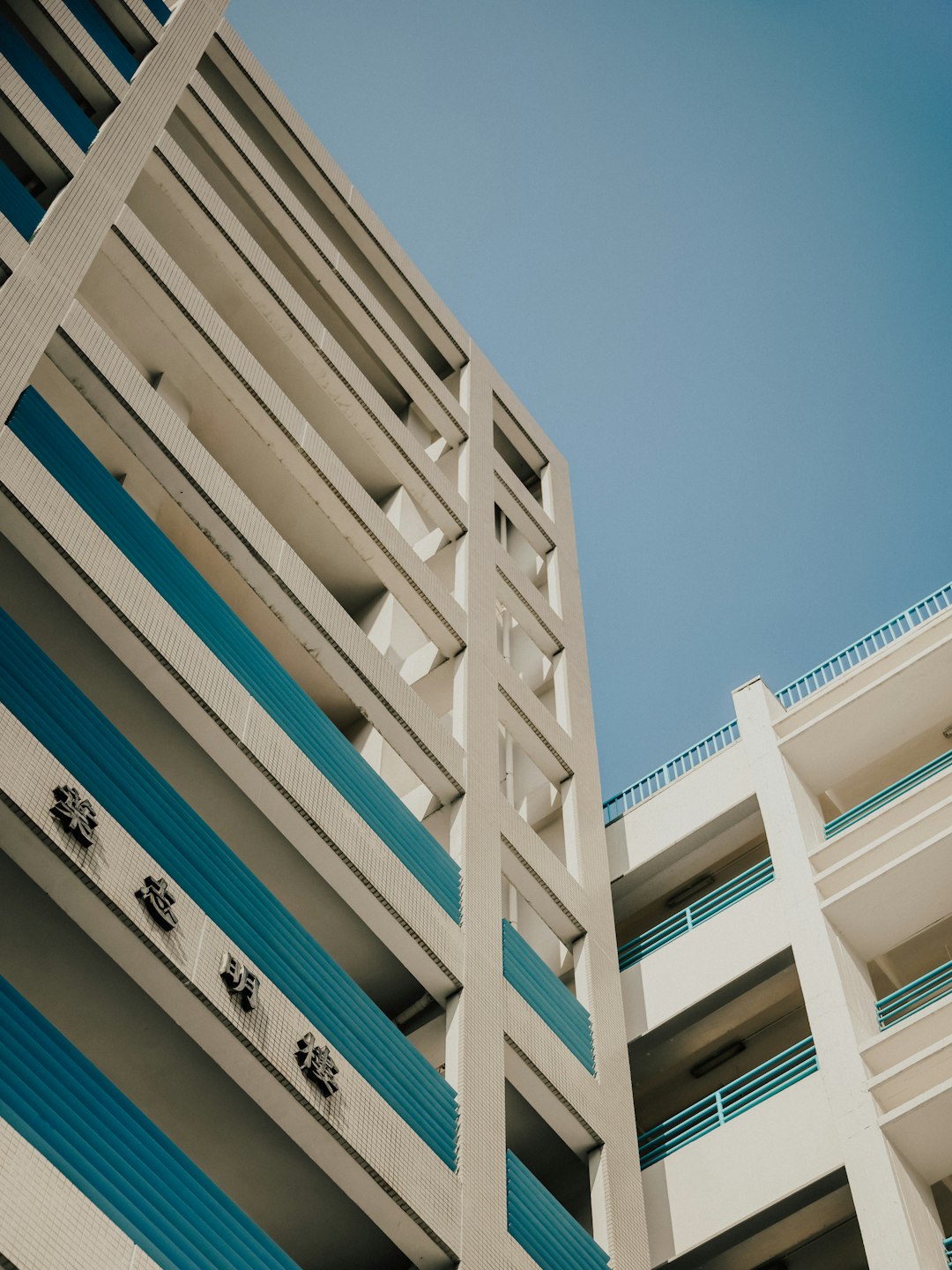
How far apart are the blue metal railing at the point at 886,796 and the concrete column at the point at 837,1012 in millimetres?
368

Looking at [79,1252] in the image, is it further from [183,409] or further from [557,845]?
Result: [183,409]

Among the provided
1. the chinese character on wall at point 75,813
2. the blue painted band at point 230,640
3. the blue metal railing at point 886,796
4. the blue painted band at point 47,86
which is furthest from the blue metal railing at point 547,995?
the blue painted band at point 47,86

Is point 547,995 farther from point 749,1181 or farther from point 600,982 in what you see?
point 749,1181

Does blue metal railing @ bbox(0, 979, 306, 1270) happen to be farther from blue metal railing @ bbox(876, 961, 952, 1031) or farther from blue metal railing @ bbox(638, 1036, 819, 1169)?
blue metal railing @ bbox(876, 961, 952, 1031)

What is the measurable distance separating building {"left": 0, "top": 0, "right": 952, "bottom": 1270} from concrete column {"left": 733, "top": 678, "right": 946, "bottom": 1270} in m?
0.07

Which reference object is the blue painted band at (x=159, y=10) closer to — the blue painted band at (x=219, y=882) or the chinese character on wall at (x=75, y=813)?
the blue painted band at (x=219, y=882)

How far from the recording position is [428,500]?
97.8 feet

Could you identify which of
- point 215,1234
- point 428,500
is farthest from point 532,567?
point 215,1234

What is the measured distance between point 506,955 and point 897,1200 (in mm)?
6572

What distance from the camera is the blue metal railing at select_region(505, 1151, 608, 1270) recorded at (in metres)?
18.0

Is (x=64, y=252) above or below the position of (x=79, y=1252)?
above

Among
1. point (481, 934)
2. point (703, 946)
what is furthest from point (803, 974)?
point (481, 934)

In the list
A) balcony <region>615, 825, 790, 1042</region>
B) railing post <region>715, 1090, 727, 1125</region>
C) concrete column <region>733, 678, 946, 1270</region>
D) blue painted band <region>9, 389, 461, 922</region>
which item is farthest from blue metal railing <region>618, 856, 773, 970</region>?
blue painted band <region>9, 389, 461, 922</region>

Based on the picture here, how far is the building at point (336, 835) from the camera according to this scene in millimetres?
16000
